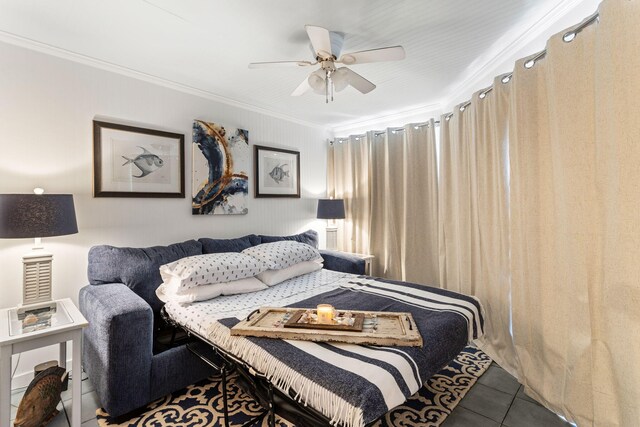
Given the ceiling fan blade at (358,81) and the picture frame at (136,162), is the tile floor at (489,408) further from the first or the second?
the ceiling fan blade at (358,81)

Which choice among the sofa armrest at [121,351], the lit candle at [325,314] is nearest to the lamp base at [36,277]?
the sofa armrest at [121,351]

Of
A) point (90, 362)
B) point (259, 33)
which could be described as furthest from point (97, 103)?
point (90, 362)

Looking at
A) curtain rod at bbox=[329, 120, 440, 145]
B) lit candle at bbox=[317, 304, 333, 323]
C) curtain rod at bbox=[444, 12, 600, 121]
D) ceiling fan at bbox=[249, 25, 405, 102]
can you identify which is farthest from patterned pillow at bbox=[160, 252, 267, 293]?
curtain rod at bbox=[329, 120, 440, 145]

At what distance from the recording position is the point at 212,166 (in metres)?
3.15

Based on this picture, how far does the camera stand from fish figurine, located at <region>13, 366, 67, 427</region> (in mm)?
1658

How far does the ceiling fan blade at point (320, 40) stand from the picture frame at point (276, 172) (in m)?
1.85

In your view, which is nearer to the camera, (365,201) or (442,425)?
(442,425)

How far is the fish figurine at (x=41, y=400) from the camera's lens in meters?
1.66

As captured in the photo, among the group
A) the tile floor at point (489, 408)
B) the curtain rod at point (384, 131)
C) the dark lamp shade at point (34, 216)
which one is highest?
the curtain rod at point (384, 131)

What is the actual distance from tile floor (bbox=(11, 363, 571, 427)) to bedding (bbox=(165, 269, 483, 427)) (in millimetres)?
478

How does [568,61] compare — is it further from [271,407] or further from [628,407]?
[271,407]

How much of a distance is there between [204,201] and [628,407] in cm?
334

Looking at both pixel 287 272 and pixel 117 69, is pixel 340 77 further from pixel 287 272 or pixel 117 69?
pixel 117 69

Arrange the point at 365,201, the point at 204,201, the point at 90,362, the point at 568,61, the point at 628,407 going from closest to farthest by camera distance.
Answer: the point at 628,407, the point at 568,61, the point at 90,362, the point at 204,201, the point at 365,201
